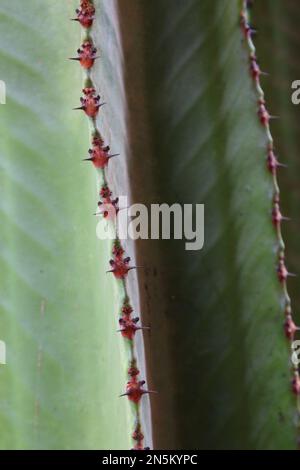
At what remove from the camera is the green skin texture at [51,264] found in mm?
898

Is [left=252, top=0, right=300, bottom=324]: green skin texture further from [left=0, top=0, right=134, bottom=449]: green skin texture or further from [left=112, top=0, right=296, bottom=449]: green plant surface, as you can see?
[left=0, top=0, right=134, bottom=449]: green skin texture

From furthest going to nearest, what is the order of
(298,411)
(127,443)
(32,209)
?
(298,411)
(32,209)
(127,443)

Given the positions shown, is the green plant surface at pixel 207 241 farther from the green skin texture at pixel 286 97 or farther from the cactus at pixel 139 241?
the green skin texture at pixel 286 97

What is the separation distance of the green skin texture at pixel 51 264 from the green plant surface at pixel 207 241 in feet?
0.54

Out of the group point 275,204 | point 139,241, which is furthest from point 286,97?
point 139,241

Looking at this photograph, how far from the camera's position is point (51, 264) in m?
0.93

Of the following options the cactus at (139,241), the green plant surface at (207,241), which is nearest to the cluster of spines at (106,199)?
the cactus at (139,241)

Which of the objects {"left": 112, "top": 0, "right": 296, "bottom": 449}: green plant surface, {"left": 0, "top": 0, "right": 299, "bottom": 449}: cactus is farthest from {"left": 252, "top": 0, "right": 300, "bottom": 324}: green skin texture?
{"left": 112, "top": 0, "right": 296, "bottom": 449}: green plant surface

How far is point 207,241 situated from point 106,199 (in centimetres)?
29

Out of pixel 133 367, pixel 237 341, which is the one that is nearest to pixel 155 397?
pixel 237 341

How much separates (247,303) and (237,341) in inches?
2.2

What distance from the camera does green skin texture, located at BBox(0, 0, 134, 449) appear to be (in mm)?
898
